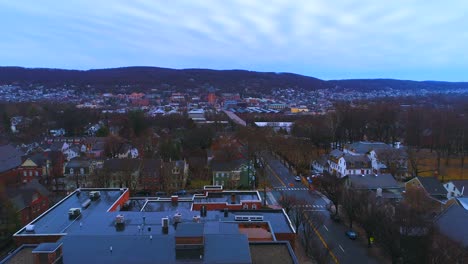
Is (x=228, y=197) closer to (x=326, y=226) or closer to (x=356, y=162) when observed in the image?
(x=326, y=226)

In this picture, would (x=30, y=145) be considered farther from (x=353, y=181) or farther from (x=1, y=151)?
(x=353, y=181)

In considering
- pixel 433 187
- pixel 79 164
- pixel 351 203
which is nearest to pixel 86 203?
pixel 79 164

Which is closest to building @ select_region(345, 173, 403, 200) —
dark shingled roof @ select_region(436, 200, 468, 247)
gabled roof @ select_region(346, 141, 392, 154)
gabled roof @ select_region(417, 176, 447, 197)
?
gabled roof @ select_region(417, 176, 447, 197)

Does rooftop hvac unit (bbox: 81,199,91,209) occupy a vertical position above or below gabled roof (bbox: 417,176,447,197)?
above

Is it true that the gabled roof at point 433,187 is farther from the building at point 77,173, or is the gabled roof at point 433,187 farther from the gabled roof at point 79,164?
the gabled roof at point 79,164

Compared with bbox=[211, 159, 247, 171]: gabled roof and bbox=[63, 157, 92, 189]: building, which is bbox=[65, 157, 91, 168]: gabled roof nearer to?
bbox=[63, 157, 92, 189]: building

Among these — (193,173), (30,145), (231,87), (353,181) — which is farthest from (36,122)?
(231,87)

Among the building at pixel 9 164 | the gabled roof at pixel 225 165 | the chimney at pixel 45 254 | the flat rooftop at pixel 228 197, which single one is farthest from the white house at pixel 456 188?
the building at pixel 9 164
